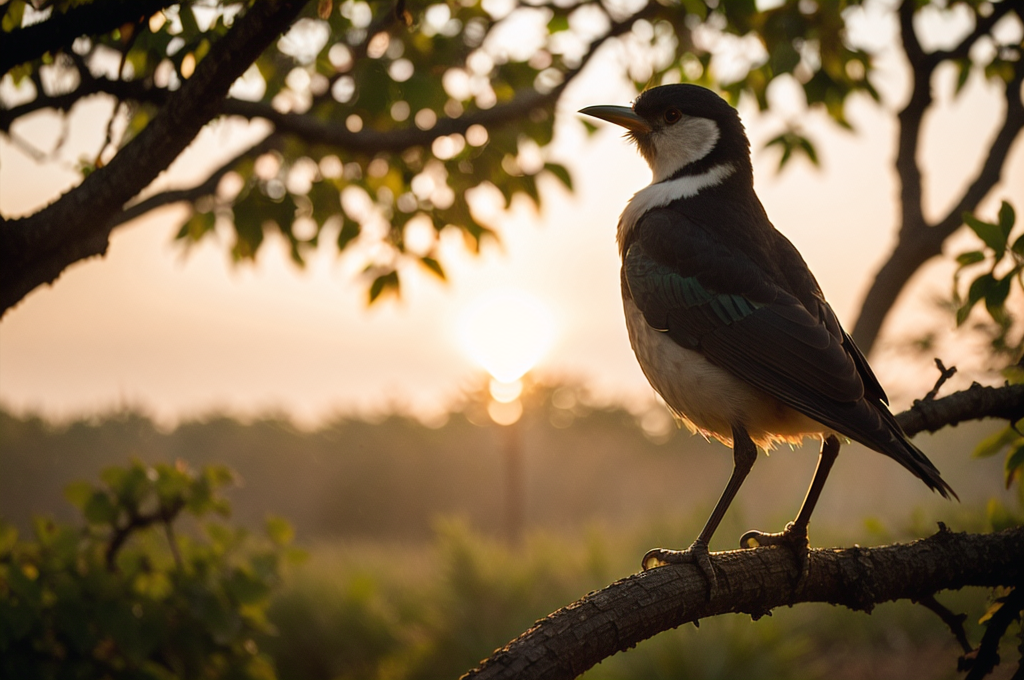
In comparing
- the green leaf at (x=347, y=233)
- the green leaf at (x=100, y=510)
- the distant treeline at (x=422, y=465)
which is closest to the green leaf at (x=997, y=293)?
the green leaf at (x=347, y=233)

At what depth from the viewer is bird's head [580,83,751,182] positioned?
4.00m

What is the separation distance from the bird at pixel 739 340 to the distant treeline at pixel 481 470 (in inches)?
704

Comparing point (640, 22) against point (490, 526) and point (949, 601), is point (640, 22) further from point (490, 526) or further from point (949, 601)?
point (490, 526)

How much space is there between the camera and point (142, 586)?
161 inches

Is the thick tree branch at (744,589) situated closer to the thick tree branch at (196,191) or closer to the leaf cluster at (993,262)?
the leaf cluster at (993,262)

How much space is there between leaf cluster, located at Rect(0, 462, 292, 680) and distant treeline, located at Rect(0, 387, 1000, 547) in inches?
637

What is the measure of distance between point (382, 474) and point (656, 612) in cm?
2640

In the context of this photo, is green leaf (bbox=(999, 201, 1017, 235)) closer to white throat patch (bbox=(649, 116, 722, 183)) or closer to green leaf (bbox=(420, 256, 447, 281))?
white throat patch (bbox=(649, 116, 722, 183))

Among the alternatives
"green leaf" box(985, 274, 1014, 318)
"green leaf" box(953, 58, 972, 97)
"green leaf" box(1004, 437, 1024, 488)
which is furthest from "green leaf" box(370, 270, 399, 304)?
"green leaf" box(953, 58, 972, 97)

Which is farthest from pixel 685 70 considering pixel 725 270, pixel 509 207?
pixel 725 270

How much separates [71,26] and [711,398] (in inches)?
98.1

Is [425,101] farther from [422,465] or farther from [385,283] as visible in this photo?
[422,465]

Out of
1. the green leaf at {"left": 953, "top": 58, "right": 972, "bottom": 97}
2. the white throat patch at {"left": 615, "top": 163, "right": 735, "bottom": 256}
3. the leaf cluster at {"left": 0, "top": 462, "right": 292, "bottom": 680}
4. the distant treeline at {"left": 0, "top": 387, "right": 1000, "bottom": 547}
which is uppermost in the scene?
the distant treeline at {"left": 0, "top": 387, "right": 1000, "bottom": 547}

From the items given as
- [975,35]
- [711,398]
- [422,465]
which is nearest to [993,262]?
[711,398]
